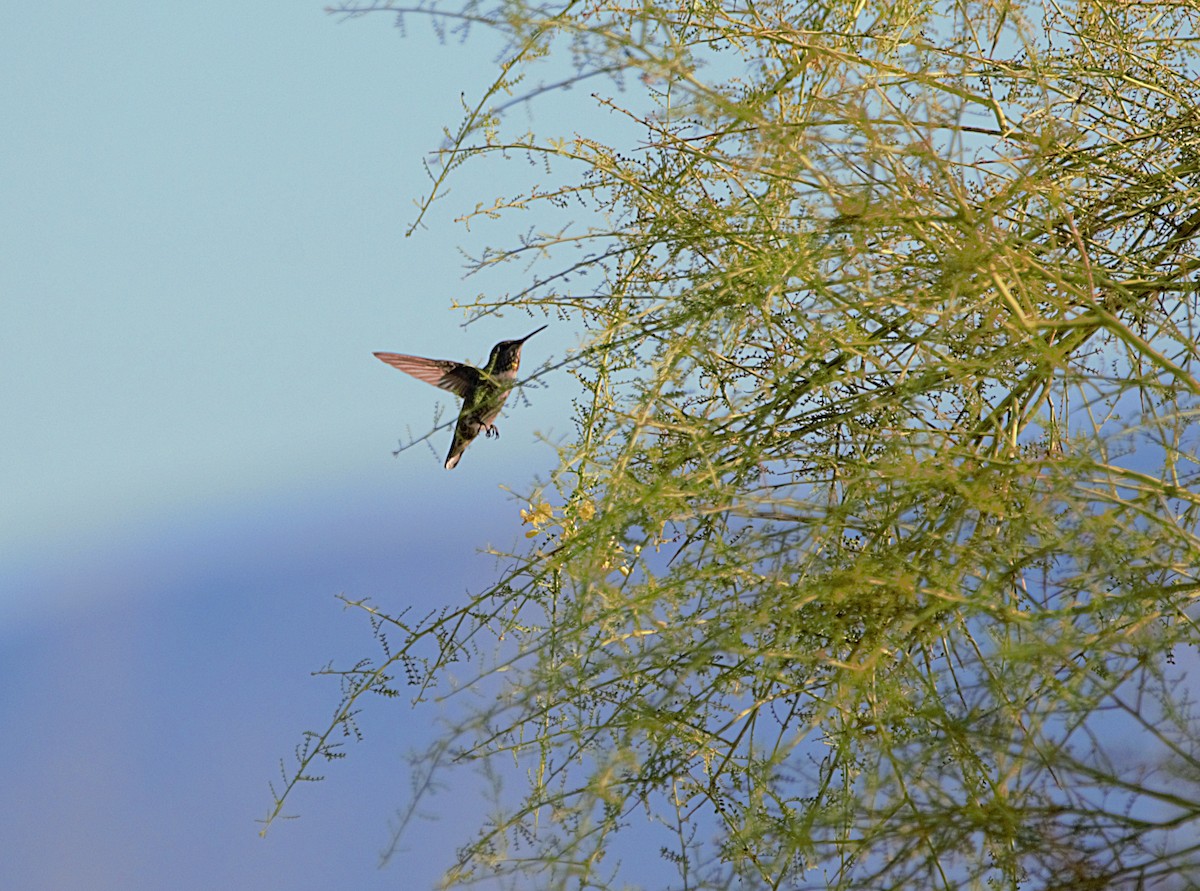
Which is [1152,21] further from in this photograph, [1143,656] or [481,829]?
[481,829]

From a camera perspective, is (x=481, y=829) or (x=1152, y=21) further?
(x=1152, y=21)

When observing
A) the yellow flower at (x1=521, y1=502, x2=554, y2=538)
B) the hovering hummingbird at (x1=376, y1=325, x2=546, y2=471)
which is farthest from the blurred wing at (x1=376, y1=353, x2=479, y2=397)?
the yellow flower at (x1=521, y1=502, x2=554, y2=538)

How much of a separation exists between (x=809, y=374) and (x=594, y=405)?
183mm

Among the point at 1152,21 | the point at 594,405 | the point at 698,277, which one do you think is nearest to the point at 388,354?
the point at 594,405

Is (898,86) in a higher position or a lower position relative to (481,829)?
higher

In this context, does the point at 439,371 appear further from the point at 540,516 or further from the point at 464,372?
the point at 540,516

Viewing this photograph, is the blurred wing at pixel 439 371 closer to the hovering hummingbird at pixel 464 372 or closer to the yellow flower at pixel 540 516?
the hovering hummingbird at pixel 464 372

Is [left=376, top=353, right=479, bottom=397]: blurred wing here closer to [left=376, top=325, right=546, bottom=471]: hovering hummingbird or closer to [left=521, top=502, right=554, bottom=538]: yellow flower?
[left=376, top=325, right=546, bottom=471]: hovering hummingbird

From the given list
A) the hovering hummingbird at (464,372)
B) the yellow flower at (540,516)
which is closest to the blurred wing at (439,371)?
the hovering hummingbird at (464,372)

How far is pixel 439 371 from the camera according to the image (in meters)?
1.35

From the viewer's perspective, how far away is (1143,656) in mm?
831

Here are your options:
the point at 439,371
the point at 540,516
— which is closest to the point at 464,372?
the point at 439,371

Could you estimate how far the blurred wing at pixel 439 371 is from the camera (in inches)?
52.9

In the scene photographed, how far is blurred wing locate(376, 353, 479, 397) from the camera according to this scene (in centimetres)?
134
